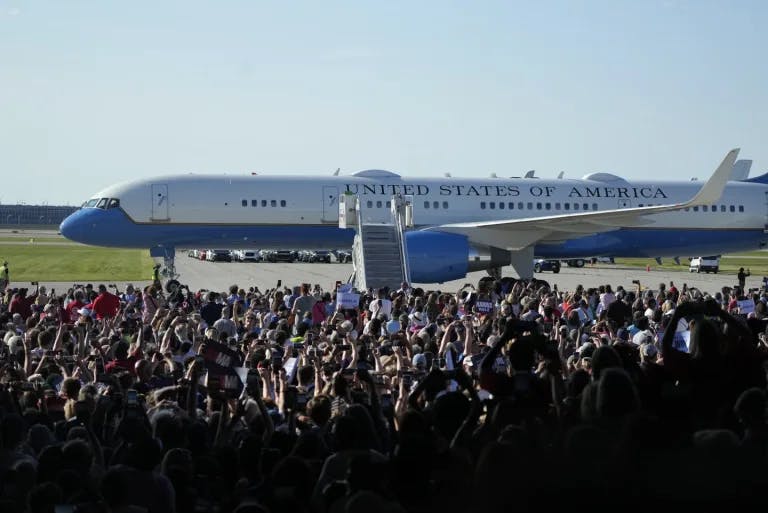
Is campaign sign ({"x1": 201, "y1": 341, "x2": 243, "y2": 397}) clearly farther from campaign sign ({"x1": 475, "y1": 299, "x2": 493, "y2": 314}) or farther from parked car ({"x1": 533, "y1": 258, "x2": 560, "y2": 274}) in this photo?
parked car ({"x1": 533, "y1": 258, "x2": 560, "y2": 274})

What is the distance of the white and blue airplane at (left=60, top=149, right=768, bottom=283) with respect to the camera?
3653 centimetres

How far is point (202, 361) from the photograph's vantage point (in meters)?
10.0

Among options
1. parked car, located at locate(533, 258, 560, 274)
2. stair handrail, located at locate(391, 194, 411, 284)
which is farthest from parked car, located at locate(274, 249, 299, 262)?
stair handrail, located at locate(391, 194, 411, 284)

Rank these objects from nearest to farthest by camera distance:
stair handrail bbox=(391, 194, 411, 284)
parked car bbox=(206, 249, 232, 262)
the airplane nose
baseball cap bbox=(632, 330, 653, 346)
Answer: baseball cap bbox=(632, 330, 653, 346), stair handrail bbox=(391, 194, 411, 284), the airplane nose, parked car bbox=(206, 249, 232, 262)

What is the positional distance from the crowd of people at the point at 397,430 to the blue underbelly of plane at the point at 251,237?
76.7 ft

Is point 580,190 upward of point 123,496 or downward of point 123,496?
upward

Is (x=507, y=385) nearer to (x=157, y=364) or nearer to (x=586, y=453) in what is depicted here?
(x=586, y=453)

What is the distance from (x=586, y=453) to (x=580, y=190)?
37.2 m

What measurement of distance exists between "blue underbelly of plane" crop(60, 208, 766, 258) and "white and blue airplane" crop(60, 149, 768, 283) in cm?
4

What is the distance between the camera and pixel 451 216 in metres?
39.8

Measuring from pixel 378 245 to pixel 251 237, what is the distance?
16.3 feet

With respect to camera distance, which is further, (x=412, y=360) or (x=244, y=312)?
(x=244, y=312)

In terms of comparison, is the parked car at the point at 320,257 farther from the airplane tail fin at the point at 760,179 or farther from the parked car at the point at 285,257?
the airplane tail fin at the point at 760,179

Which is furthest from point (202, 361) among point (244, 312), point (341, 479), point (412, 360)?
point (244, 312)
